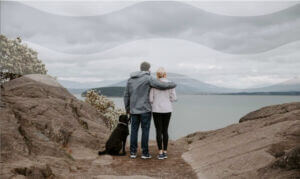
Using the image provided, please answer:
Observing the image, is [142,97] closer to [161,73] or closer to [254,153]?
[161,73]

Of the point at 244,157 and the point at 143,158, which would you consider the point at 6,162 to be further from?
the point at 244,157

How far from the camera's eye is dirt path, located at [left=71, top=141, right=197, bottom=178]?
307 inches

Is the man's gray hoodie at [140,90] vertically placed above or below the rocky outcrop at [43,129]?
above

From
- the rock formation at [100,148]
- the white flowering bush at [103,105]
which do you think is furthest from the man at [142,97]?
the white flowering bush at [103,105]

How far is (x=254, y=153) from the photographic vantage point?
7.52 m

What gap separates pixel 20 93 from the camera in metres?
12.7

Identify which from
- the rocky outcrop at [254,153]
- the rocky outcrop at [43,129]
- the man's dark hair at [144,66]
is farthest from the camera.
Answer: the man's dark hair at [144,66]

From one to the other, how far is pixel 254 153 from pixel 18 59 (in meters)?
25.5

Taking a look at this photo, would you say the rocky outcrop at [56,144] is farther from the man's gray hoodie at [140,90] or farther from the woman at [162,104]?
the man's gray hoodie at [140,90]

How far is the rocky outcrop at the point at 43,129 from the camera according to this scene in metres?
7.12

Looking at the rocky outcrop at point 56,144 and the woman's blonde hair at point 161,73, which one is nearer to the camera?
the rocky outcrop at point 56,144

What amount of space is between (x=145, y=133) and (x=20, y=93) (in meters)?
6.64

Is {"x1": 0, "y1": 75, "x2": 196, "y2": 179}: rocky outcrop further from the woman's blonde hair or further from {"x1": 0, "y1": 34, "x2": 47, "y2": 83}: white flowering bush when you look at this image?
{"x1": 0, "y1": 34, "x2": 47, "y2": 83}: white flowering bush

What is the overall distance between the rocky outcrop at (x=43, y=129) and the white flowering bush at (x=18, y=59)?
14.3 m
